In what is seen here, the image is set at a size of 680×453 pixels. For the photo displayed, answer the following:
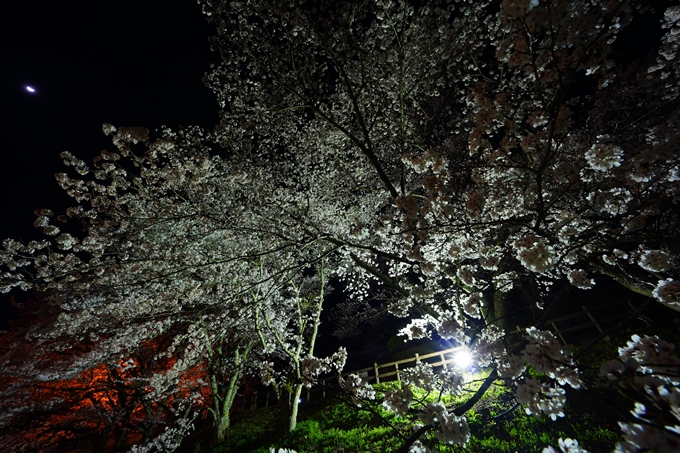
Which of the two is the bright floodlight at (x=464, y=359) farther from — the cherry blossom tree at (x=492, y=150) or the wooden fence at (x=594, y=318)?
the wooden fence at (x=594, y=318)

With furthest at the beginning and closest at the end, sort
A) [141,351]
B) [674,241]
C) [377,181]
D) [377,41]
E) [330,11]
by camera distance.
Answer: [141,351] < [377,181] < [377,41] < [330,11] < [674,241]

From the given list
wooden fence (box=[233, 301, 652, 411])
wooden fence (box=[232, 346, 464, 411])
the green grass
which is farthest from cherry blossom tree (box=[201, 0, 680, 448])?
wooden fence (box=[232, 346, 464, 411])

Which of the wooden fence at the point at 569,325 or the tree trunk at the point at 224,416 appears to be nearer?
the wooden fence at the point at 569,325

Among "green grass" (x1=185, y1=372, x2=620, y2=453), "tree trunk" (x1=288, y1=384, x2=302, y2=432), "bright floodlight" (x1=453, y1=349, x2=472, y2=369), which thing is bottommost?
"green grass" (x1=185, y1=372, x2=620, y2=453)

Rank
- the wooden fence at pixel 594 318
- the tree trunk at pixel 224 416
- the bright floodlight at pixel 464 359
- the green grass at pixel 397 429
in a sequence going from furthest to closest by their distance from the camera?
1. the tree trunk at pixel 224 416
2. the wooden fence at pixel 594 318
3. the green grass at pixel 397 429
4. the bright floodlight at pixel 464 359

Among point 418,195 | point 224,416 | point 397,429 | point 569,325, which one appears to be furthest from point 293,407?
point 569,325

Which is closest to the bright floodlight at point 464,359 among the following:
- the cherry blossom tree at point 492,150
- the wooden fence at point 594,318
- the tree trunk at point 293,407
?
the cherry blossom tree at point 492,150

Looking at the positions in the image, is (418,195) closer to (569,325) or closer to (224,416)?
(569,325)

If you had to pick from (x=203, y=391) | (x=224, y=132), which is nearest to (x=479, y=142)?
(x=224, y=132)

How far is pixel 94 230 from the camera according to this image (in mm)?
8102

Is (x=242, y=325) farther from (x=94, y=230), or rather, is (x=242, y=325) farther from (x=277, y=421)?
(x=94, y=230)

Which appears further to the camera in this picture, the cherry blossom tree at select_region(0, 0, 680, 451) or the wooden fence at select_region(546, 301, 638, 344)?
the wooden fence at select_region(546, 301, 638, 344)

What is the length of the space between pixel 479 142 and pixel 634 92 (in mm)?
11545

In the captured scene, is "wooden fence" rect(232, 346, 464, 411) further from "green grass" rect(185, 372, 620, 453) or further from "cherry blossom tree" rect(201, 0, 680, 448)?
"cherry blossom tree" rect(201, 0, 680, 448)
